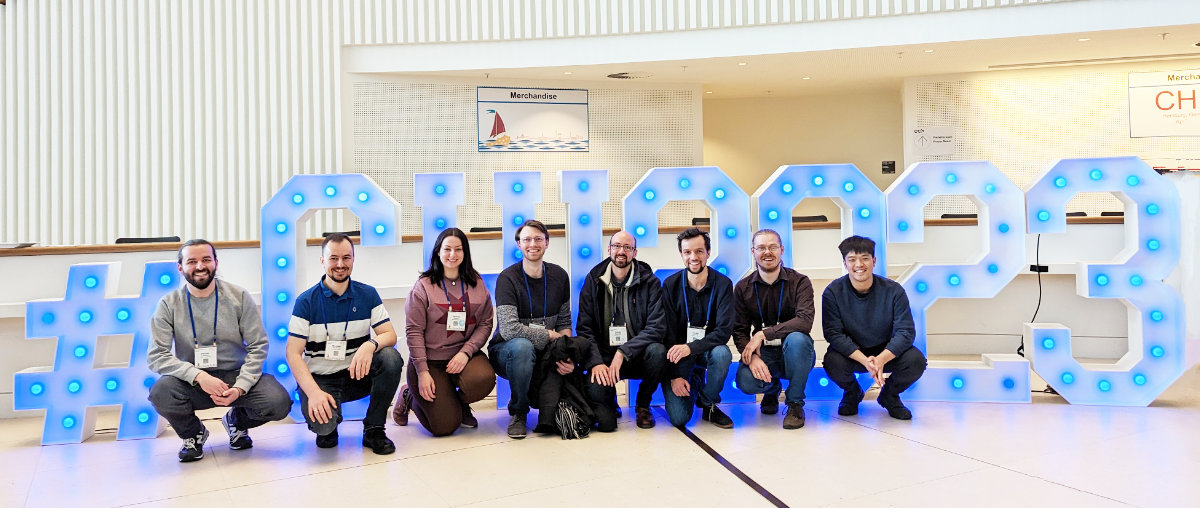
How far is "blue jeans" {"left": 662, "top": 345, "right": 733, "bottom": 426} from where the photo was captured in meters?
3.81

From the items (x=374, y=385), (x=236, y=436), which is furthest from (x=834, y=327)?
(x=236, y=436)

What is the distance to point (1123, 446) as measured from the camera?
132 inches

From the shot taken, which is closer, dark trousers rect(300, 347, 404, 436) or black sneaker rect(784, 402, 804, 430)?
dark trousers rect(300, 347, 404, 436)

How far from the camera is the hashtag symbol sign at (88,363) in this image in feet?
12.3

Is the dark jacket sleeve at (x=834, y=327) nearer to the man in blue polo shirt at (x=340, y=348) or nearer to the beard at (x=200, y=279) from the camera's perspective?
the man in blue polo shirt at (x=340, y=348)

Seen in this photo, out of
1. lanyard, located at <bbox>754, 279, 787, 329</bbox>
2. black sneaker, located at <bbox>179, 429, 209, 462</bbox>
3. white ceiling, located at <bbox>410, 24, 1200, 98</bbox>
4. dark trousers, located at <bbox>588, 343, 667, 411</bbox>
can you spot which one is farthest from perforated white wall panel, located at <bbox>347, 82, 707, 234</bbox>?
black sneaker, located at <bbox>179, 429, 209, 462</bbox>

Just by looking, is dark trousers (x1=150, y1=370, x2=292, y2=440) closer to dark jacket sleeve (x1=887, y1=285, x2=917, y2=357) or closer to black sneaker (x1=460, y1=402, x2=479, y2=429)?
black sneaker (x1=460, y1=402, x2=479, y2=429)

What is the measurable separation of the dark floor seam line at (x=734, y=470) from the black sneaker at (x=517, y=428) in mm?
739

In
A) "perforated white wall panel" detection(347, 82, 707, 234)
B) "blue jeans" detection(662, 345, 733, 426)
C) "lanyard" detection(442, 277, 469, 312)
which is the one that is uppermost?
"perforated white wall panel" detection(347, 82, 707, 234)

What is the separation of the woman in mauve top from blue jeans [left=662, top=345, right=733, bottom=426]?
0.86 metres

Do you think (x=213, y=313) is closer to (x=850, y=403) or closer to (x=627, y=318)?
(x=627, y=318)

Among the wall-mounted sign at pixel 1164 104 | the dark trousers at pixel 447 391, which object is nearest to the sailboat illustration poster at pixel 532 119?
the dark trousers at pixel 447 391

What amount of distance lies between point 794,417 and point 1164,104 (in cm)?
697

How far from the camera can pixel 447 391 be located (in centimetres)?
375
